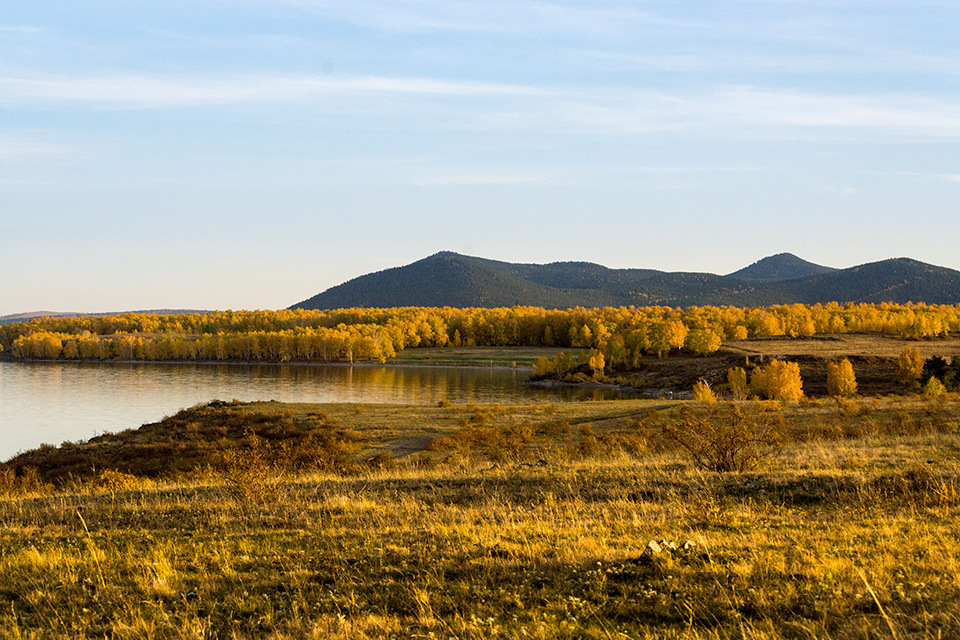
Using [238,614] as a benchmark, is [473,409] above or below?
below

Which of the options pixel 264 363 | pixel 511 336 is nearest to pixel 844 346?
pixel 511 336

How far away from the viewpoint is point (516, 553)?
730cm

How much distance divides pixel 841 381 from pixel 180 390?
7390cm

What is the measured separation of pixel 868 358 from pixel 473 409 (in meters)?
64.6

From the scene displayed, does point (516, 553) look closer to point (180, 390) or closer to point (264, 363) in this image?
point (180, 390)

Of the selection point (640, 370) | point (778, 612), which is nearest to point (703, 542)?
point (778, 612)

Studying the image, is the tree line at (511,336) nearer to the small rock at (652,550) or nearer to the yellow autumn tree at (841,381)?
the yellow autumn tree at (841,381)

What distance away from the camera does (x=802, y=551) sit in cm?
702

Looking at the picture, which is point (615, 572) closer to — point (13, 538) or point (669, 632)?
point (669, 632)

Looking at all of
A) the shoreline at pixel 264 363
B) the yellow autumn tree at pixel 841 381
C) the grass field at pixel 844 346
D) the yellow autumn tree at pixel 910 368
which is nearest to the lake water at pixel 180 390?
the shoreline at pixel 264 363

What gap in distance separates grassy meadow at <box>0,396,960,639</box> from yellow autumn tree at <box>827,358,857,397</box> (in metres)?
61.1

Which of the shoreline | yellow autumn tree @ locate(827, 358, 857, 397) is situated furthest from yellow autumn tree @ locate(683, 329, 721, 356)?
yellow autumn tree @ locate(827, 358, 857, 397)

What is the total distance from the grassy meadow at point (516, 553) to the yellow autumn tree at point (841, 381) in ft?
200

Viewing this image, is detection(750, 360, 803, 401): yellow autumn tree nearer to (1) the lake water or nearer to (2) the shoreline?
(1) the lake water
